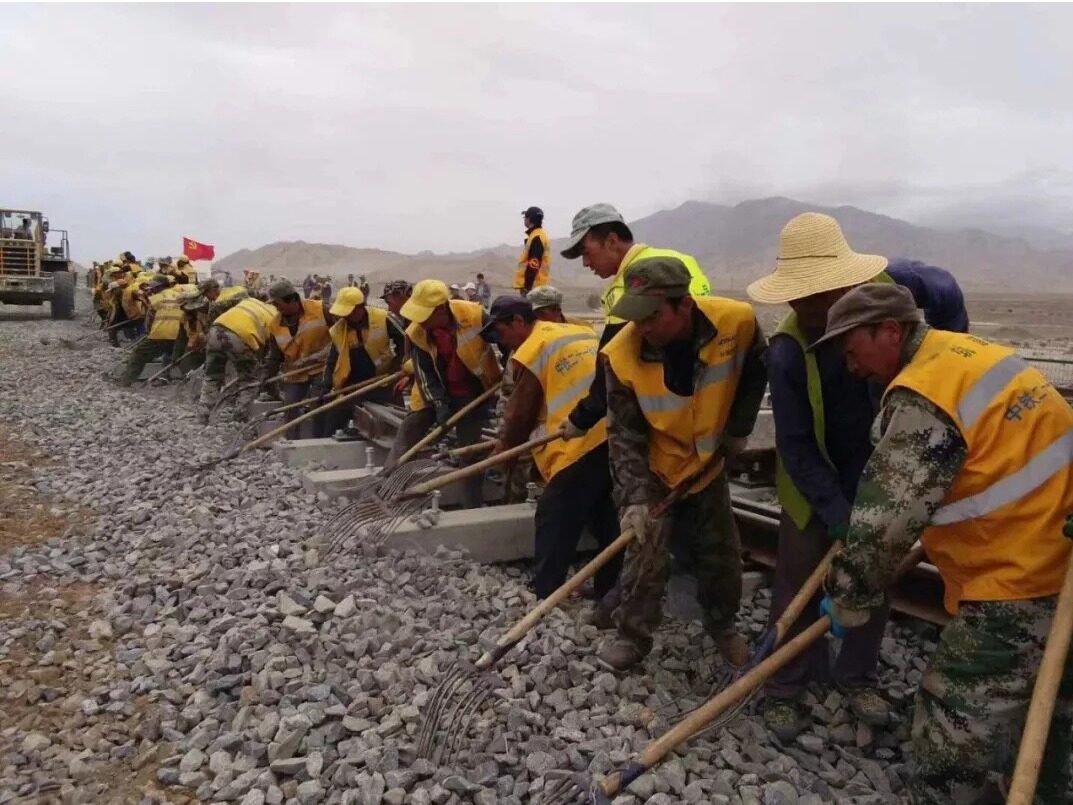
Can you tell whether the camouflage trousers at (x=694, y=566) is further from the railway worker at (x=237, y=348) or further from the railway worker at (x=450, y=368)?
the railway worker at (x=237, y=348)

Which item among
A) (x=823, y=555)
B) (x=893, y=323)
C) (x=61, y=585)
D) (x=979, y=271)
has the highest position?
(x=979, y=271)

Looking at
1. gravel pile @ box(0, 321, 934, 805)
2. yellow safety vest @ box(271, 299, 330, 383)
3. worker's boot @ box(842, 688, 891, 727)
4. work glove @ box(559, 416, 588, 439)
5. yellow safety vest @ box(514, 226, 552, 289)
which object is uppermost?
yellow safety vest @ box(514, 226, 552, 289)

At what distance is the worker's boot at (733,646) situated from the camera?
3594mm

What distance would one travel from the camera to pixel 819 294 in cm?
290

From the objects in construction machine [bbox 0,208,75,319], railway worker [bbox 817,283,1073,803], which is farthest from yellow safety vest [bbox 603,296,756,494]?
construction machine [bbox 0,208,75,319]

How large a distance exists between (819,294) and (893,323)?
1.97ft

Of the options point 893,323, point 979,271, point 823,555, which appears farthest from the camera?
point 979,271

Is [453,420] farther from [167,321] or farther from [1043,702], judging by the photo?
[167,321]

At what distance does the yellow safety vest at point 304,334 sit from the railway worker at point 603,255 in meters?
5.83

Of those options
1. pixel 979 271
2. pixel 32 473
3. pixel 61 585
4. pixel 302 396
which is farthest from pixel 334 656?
pixel 979 271

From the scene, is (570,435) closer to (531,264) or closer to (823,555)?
(823,555)

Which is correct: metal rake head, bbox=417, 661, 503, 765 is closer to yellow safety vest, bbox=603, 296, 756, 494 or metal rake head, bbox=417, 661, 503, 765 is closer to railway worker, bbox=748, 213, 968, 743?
railway worker, bbox=748, 213, 968, 743

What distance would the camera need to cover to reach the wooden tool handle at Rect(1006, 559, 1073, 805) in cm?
194

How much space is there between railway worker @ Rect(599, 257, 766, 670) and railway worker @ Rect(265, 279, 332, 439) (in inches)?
247
